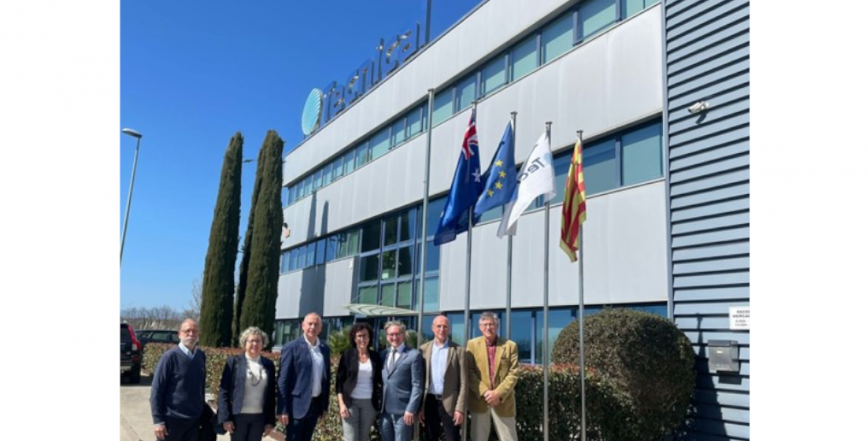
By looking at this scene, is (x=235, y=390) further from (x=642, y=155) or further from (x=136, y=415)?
(x=136, y=415)

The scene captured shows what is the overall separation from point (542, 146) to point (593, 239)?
3.57 metres

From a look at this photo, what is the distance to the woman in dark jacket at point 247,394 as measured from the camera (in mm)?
5930

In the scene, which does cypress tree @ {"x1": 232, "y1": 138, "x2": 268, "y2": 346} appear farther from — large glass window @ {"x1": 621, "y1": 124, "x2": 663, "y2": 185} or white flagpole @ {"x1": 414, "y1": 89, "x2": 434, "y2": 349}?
large glass window @ {"x1": 621, "y1": 124, "x2": 663, "y2": 185}

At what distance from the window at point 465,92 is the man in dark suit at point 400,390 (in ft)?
33.0

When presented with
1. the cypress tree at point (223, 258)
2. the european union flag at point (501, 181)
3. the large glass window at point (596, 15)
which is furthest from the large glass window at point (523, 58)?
the cypress tree at point (223, 258)

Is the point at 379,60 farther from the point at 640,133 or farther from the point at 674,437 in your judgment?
the point at 674,437

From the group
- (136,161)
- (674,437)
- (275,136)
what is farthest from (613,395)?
(136,161)

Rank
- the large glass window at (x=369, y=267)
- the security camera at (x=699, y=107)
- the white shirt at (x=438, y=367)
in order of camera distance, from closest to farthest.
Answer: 1. the white shirt at (x=438, y=367)
2. the security camera at (x=699, y=107)
3. the large glass window at (x=369, y=267)

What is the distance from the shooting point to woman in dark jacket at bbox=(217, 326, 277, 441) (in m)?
5.93

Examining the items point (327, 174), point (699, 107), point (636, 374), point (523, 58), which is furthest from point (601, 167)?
point (327, 174)

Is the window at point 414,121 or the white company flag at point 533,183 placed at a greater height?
the window at point 414,121

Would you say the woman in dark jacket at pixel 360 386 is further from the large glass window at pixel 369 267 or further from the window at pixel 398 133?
the large glass window at pixel 369 267

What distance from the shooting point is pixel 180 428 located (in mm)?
5680

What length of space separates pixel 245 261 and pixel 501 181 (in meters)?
18.5
